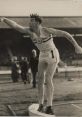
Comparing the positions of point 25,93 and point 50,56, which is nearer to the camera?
point 50,56

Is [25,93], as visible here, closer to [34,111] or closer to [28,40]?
[34,111]

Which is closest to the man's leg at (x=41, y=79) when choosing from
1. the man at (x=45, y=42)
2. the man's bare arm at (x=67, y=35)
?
the man at (x=45, y=42)

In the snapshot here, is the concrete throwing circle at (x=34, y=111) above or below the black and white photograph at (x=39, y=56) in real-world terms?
below

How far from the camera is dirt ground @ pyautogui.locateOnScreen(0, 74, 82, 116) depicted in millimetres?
1906

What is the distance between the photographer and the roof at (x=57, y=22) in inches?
73.4

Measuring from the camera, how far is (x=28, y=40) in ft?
6.14

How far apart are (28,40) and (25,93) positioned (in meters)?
0.20

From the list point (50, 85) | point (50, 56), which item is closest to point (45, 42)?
point (50, 56)

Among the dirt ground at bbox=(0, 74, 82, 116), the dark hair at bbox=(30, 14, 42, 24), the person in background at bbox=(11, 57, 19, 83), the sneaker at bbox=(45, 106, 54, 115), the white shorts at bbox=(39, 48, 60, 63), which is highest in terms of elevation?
the dark hair at bbox=(30, 14, 42, 24)

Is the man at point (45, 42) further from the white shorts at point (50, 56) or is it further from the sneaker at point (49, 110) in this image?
the sneaker at point (49, 110)

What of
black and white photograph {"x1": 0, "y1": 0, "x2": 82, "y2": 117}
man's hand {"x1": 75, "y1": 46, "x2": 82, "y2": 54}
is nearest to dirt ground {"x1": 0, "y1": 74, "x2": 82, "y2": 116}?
black and white photograph {"x1": 0, "y1": 0, "x2": 82, "y2": 117}

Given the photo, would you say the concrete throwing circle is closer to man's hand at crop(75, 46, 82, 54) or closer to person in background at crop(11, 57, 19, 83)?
person in background at crop(11, 57, 19, 83)
